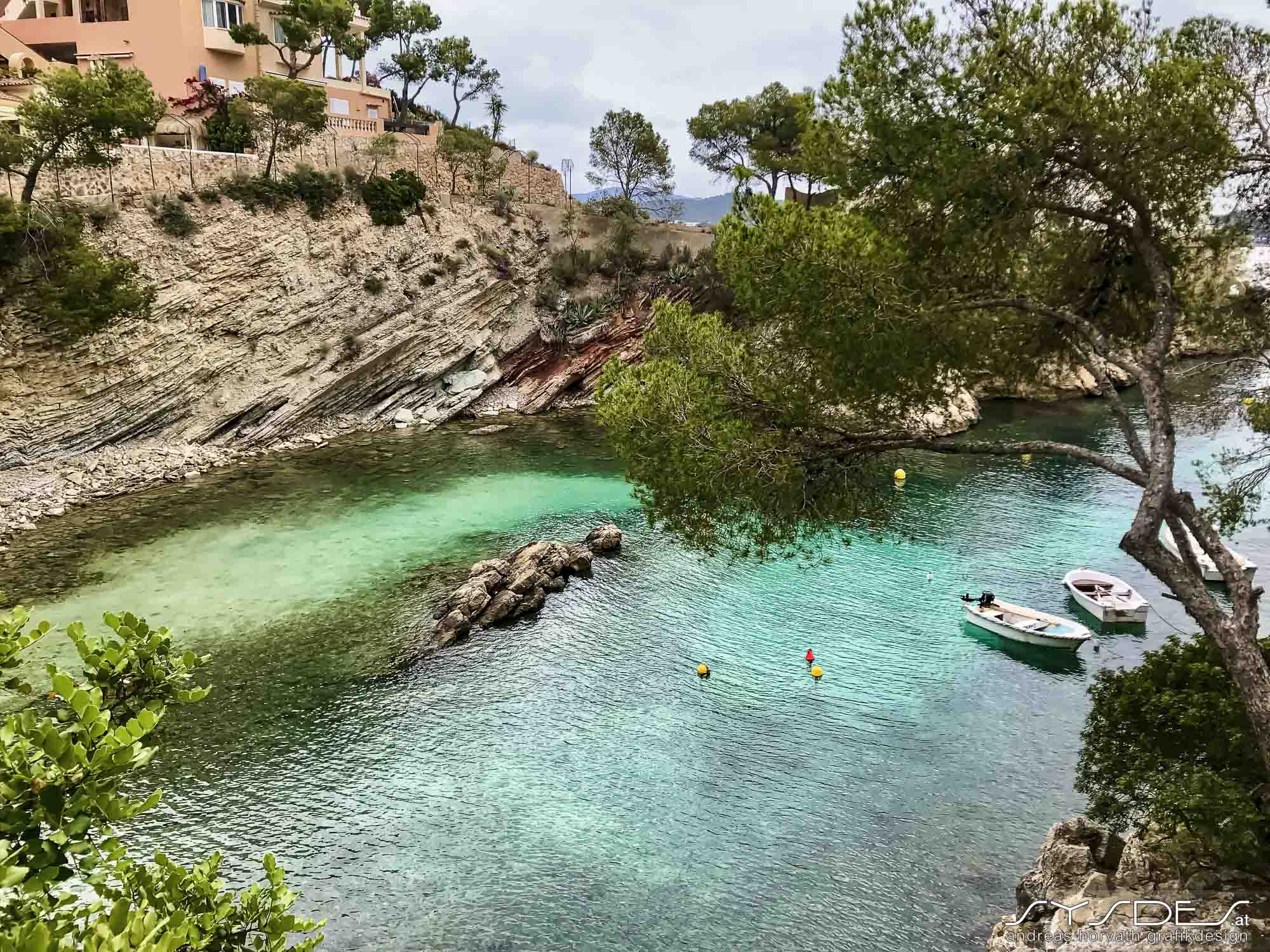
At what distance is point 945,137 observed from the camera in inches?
409

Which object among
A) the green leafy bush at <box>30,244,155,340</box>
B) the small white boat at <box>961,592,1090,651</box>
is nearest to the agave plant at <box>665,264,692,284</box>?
the green leafy bush at <box>30,244,155,340</box>

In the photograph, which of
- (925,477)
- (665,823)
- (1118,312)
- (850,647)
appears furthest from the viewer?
(925,477)

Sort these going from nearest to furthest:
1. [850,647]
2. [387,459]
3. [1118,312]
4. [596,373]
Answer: [1118,312]
[850,647]
[387,459]
[596,373]

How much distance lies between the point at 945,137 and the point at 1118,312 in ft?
12.9

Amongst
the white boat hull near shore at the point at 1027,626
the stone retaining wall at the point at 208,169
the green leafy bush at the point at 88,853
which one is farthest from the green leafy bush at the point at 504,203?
the green leafy bush at the point at 88,853

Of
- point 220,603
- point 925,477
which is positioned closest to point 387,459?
point 220,603

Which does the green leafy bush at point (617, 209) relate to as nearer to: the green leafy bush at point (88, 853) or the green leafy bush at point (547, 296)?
the green leafy bush at point (547, 296)

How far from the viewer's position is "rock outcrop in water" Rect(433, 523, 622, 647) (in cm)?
2136

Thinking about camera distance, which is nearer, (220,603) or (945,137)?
(945,137)

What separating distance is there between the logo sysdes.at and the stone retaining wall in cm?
3899

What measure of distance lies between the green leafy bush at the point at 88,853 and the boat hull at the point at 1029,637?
59.2 feet

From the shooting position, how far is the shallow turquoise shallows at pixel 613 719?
1288cm

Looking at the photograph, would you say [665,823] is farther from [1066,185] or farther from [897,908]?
[1066,185]

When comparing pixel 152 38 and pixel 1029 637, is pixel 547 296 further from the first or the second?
pixel 1029 637
